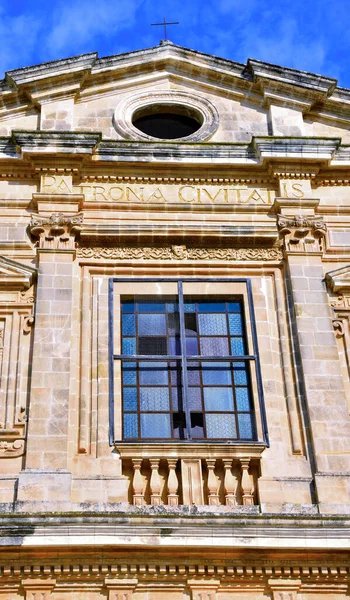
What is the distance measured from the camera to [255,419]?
12.1 meters

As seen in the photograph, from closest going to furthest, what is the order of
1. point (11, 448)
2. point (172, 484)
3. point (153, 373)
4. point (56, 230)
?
1. point (172, 484)
2. point (11, 448)
3. point (153, 373)
4. point (56, 230)

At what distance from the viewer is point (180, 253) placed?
44.2 feet

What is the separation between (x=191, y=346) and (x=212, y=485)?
2.07 m

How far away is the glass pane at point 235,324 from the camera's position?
12.9m

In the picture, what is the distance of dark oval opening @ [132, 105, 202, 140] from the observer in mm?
15555

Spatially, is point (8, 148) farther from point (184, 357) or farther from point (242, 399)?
point (242, 399)

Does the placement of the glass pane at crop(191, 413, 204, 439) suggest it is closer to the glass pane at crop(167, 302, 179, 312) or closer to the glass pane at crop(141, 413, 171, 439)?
the glass pane at crop(141, 413, 171, 439)

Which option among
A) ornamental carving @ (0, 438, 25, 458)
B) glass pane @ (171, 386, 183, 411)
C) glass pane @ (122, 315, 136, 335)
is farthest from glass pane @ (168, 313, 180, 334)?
ornamental carving @ (0, 438, 25, 458)

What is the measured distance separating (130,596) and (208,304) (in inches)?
168

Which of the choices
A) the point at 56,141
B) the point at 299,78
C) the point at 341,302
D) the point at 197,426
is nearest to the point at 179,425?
the point at 197,426

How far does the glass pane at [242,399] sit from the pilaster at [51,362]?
2.15 meters

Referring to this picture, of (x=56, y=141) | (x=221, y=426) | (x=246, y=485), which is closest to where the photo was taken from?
(x=246, y=485)

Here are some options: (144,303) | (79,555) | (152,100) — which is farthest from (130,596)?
(152,100)

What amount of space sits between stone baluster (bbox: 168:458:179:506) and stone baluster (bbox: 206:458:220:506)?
39 centimetres
